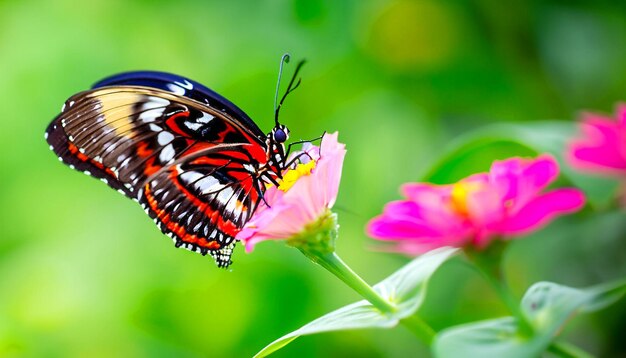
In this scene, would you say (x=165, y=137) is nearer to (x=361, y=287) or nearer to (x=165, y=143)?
(x=165, y=143)

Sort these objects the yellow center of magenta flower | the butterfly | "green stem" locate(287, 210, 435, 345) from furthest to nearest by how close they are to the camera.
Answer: the butterfly, the yellow center of magenta flower, "green stem" locate(287, 210, 435, 345)

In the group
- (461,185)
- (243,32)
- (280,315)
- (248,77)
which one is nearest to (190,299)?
(280,315)

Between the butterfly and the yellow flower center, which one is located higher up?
the butterfly

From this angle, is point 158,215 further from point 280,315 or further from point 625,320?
point 625,320

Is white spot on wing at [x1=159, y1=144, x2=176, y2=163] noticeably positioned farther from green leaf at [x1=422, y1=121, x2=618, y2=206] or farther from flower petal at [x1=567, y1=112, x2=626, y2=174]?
flower petal at [x1=567, y1=112, x2=626, y2=174]

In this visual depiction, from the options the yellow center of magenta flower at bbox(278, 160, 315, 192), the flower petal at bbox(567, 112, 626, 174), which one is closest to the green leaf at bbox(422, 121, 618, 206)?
the flower petal at bbox(567, 112, 626, 174)

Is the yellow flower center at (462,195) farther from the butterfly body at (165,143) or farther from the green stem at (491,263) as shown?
the butterfly body at (165,143)
